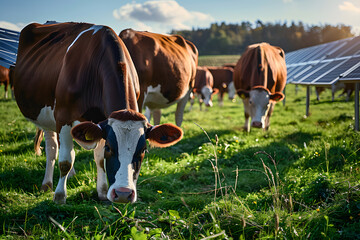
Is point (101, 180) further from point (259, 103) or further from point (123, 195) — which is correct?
point (259, 103)

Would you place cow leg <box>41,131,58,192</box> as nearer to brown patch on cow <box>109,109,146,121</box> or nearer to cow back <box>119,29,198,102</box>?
cow back <box>119,29,198,102</box>

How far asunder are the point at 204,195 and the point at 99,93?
6.18ft

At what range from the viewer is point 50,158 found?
14.3 feet

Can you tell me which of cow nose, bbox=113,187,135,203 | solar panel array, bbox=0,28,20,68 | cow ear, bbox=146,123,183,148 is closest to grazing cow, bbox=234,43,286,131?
cow ear, bbox=146,123,183,148

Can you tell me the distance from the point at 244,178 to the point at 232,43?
7329 cm

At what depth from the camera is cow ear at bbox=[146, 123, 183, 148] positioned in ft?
9.59

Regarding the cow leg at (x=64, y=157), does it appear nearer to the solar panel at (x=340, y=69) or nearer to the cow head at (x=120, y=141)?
the cow head at (x=120, y=141)

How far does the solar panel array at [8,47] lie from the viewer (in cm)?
551

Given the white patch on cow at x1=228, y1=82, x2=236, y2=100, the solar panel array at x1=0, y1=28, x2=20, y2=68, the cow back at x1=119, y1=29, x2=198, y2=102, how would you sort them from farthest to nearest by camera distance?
the white patch on cow at x1=228, y1=82, x2=236, y2=100, the solar panel array at x1=0, y1=28, x2=20, y2=68, the cow back at x1=119, y1=29, x2=198, y2=102

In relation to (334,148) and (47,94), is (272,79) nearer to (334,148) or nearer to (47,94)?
(334,148)

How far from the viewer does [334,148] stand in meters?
5.47

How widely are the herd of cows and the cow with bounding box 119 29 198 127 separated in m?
0.02

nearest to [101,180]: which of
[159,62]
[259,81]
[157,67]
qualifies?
[157,67]

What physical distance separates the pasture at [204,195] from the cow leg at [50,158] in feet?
0.56
